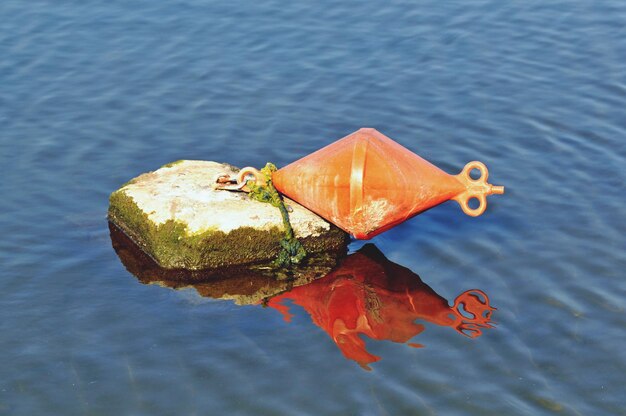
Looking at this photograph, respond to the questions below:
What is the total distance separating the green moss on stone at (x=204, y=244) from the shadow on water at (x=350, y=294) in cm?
10

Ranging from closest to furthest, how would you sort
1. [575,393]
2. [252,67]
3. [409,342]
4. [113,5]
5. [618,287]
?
[575,393], [409,342], [618,287], [252,67], [113,5]

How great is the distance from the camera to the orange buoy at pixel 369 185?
9055 mm

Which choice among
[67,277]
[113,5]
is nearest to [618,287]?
[67,277]

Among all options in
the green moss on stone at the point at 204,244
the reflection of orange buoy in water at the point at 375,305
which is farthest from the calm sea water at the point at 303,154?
the green moss on stone at the point at 204,244

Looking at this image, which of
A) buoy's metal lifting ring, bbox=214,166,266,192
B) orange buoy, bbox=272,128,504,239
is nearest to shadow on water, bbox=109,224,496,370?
orange buoy, bbox=272,128,504,239

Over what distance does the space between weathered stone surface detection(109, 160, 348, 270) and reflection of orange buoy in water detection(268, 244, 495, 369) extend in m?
0.53

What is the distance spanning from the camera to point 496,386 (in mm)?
7641

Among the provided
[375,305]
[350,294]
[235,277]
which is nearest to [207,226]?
[235,277]

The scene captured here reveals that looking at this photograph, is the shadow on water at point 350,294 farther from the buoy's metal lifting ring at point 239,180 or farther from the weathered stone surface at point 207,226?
the buoy's metal lifting ring at point 239,180

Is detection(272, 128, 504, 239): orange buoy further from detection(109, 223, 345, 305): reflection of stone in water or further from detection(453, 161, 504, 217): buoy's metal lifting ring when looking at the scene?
detection(109, 223, 345, 305): reflection of stone in water

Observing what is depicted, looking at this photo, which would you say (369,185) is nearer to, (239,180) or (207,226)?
(239,180)

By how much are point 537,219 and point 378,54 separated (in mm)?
5084

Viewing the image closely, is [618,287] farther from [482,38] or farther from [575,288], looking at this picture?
[482,38]

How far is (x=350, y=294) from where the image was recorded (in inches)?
358
